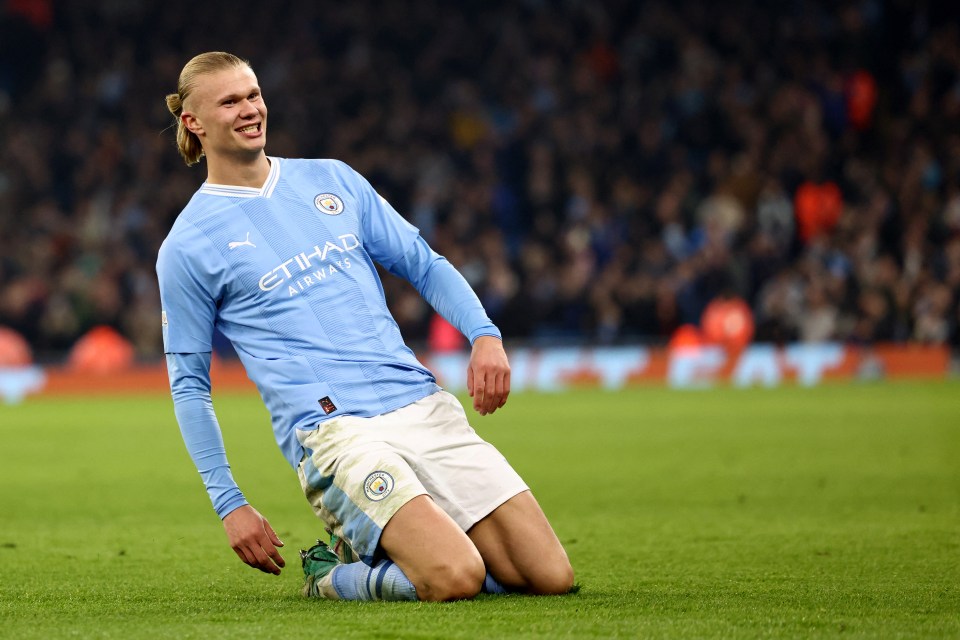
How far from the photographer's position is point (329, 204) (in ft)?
16.3

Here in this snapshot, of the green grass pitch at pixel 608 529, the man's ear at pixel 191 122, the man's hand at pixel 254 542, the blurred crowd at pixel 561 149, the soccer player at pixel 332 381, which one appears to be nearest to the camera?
the green grass pitch at pixel 608 529

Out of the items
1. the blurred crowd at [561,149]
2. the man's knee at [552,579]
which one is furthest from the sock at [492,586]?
the blurred crowd at [561,149]

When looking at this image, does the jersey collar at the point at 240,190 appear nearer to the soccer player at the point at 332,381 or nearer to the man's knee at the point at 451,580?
the soccer player at the point at 332,381

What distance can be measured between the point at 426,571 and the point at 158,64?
65.4 feet

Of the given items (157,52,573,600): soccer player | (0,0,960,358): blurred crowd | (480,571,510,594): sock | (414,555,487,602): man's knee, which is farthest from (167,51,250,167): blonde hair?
(0,0,960,358): blurred crowd

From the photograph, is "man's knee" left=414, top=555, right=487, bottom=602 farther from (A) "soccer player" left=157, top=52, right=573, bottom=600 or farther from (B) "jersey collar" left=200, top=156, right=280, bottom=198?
(B) "jersey collar" left=200, top=156, right=280, bottom=198

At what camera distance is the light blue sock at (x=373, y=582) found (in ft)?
15.0

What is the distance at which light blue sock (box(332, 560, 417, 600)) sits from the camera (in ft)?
15.0

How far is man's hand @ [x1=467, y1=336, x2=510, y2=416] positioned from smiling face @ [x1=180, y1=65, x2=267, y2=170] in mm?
1035

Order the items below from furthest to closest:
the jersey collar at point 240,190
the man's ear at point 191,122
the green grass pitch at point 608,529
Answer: the jersey collar at point 240,190 → the man's ear at point 191,122 → the green grass pitch at point 608,529

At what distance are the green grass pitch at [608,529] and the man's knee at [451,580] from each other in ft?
0.21

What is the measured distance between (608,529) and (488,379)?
260cm

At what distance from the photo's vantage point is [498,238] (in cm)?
1991

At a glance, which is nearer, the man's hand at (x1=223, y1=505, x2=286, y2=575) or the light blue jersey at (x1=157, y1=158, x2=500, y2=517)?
the man's hand at (x1=223, y1=505, x2=286, y2=575)
